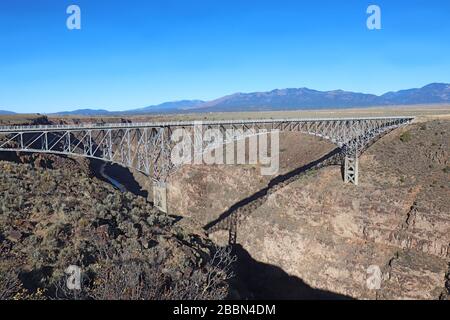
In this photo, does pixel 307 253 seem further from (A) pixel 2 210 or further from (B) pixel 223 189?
(A) pixel 2 210

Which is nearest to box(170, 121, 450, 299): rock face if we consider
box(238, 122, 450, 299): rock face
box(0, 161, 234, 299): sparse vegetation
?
box(238, 122, 450, 299): rock face

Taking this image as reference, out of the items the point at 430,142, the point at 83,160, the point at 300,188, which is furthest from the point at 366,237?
the point at 83,160

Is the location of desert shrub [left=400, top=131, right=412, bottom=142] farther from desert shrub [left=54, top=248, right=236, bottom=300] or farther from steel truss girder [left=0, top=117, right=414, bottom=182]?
desert shrub [left=54, top=248, right=236, bottom=300]

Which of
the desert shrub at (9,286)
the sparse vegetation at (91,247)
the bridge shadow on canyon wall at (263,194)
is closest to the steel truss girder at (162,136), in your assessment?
the bridge shadow on canyon wall at (263,194)

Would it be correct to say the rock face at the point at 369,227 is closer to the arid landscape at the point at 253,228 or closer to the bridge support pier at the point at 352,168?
the arid landscape at the point at 253,228

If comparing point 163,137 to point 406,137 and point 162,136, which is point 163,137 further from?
point 406,137

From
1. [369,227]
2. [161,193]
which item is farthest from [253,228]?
[369,227]
